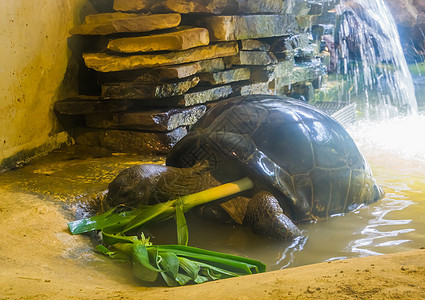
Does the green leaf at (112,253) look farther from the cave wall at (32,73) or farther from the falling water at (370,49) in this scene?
the falling water at (370,49)

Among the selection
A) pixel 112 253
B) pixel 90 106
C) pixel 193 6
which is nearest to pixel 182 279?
pixel 112 253

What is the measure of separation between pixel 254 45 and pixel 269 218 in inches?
115

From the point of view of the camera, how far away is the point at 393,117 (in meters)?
8.51

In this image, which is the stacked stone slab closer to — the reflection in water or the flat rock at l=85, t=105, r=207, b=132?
the flat rock at l=85, t=105, r=207, b=132

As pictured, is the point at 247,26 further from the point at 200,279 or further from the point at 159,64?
the point at 200,279

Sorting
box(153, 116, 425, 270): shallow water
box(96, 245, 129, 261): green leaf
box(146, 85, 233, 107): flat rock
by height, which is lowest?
box(153, 116, 425, 270): shallow water

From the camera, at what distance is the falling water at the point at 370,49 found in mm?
10961

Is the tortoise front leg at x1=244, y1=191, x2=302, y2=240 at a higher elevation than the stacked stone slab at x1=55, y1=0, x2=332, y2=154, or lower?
lower

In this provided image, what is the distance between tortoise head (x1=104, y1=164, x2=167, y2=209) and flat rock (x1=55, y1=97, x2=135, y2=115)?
5.41ft

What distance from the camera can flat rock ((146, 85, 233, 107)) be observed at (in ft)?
17.2

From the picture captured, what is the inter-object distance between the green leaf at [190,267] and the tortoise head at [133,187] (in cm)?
89

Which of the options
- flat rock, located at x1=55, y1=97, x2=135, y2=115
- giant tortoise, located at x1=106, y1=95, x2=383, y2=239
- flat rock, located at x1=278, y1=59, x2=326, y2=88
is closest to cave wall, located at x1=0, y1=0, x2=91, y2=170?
flat rock, located at x1=55, y1=97, x2=135, y2=115

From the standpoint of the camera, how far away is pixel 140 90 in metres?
5.07

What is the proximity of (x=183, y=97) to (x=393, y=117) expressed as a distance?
4.68 m
